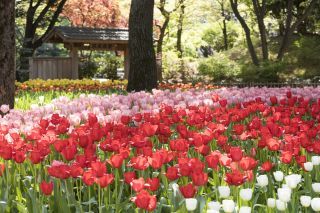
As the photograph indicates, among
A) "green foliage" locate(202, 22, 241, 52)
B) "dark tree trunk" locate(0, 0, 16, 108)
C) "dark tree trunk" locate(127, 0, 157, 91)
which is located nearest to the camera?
"dark tree trunk" locate(0, 0, 16, 108)

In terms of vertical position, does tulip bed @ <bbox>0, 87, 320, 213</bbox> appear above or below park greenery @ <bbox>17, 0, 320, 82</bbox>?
below

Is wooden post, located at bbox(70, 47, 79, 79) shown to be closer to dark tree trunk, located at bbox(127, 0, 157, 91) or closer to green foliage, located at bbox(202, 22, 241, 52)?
dark tree trunk, located at bbox(127, 0, 157, 91)

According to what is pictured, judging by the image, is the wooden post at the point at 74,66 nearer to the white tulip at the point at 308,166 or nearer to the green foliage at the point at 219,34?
the white tulip at the point at 308,166

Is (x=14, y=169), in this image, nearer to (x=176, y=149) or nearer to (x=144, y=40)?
(x=176, y=149)

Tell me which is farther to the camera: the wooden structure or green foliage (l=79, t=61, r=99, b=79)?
green foliage (l=79, t=61, r=99, b=79)

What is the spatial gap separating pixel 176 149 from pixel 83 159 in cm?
71

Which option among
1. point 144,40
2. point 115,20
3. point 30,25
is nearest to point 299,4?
point 115,20

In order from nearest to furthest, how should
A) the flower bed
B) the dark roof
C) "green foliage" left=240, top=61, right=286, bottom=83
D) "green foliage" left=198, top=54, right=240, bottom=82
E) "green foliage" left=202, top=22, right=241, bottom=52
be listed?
the flower bed → "green foliage" left=240, top=61, right=286, bottom=83 → "green foliage" left=198, top=54, right=240, bottom=82 → the dark roof → "green foliage" left=202, top=22, right=241, bottom=52

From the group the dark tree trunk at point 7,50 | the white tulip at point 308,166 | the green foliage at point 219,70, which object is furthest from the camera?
the green foliage at point 219,70

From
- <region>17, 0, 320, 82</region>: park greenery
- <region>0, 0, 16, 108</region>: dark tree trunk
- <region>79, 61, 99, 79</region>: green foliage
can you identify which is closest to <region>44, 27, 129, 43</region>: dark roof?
<region>17, 0, 320, 82</region>: park greenery

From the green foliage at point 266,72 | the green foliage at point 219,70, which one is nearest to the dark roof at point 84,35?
the green foliage at point 219,70

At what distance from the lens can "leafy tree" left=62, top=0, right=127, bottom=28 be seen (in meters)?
34.3

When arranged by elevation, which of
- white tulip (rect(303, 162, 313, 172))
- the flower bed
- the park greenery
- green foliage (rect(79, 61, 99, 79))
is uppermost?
the park greenery

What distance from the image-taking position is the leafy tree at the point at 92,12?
34312mm
